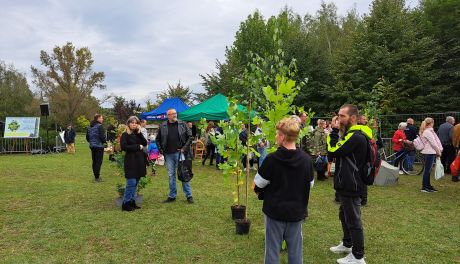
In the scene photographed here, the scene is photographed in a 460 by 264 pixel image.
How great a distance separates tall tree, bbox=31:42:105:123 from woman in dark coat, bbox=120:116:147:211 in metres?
42.8

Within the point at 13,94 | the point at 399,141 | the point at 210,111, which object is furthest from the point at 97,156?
the point at 13,94

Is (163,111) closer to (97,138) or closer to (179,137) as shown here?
(97,138)

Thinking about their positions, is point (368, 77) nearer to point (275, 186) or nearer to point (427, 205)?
point (427, 205)

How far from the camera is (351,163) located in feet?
13.7

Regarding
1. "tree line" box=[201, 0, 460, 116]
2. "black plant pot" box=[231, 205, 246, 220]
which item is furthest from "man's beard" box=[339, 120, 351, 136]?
"tree line" box=[201, 0, 460, 116]

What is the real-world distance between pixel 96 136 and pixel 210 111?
19.8 ft

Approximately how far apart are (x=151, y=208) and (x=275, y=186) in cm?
438

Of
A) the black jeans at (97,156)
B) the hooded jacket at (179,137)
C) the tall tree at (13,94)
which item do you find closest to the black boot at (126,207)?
the hooded jacket at (179,137)

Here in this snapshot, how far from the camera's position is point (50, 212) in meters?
6.86

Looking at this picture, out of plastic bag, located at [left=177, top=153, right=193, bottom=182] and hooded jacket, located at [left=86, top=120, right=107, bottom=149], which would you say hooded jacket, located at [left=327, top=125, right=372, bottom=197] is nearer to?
plastic bag, located at [left=177, top=153, right=193, bottom=182]

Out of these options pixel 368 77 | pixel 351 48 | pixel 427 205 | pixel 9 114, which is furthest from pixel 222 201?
pixel 9 114

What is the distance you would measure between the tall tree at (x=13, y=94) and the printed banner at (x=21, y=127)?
58.5ft

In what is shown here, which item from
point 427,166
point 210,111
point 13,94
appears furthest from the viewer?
point 13,94

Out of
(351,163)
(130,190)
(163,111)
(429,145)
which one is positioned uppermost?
(163,111)
